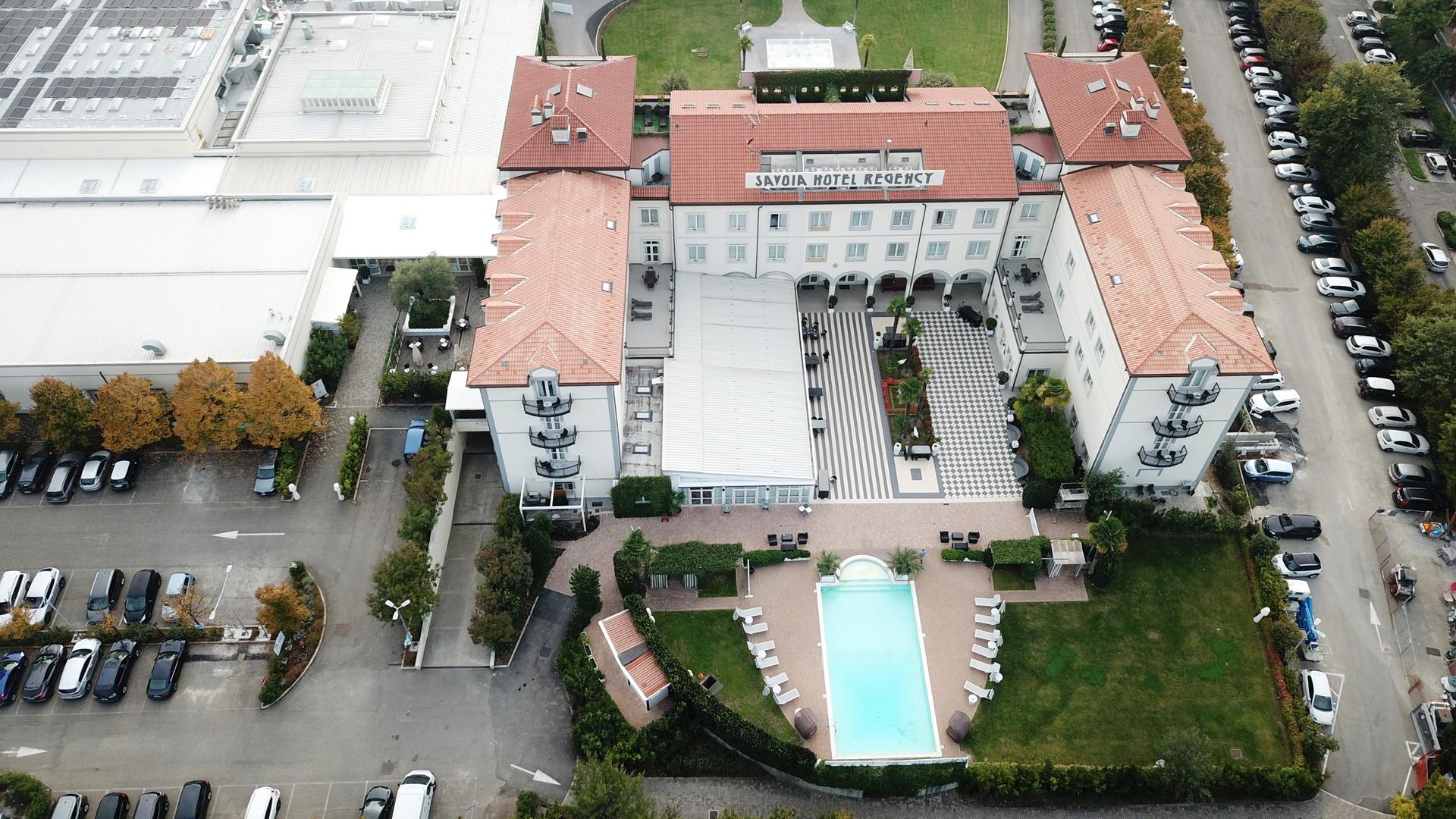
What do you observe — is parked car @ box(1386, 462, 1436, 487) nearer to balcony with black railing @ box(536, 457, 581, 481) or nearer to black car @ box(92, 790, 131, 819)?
balcony with black railing @ box(536, 457, 581, 481)

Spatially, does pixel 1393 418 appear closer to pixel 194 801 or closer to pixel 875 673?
pixel 875 673

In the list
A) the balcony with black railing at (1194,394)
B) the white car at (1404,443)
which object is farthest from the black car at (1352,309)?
the balcony with black railing at (1194,394)

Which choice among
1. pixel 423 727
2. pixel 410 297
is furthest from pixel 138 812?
pixel 410 297

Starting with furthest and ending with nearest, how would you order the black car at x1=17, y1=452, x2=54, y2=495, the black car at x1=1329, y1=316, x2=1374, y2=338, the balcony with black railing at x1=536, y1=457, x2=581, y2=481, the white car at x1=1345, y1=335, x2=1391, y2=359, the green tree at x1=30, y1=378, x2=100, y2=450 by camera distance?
the black car at x1=1329, y1=316, x2=1374, y2=338, the white car at x1=1345, y1=335, x2=1391, y2=359, the black car at x1=17, y1=452, x2=54, y2=495, the green tree at x1=30, y1=378, x2=100, y2=450, the balcony with black railing at x1=536, y1=457, x2=581, y2=481

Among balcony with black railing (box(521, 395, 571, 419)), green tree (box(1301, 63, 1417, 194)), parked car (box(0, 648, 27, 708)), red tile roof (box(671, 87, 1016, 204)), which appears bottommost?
parked car (box(0, 648, 27, 708))

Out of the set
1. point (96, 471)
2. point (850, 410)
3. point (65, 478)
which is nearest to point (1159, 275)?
point (850, 410)

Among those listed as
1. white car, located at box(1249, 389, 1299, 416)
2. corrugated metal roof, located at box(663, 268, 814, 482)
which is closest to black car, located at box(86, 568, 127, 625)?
corrugated metal roof, located at box(663, 268, 814, 482)

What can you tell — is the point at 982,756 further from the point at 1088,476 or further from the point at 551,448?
the point at 551,448
